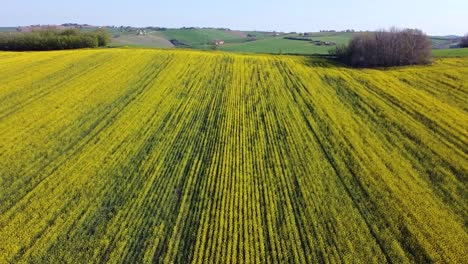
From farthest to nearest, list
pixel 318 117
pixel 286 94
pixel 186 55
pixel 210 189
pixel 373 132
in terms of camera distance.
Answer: pixel 186 55
pixel 286 94
pixel 318 117
pixel 373 132
pixel 210 189

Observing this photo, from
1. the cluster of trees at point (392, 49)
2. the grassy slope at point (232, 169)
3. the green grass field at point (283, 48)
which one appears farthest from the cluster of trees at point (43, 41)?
the cluster of trees at point (392, 49)

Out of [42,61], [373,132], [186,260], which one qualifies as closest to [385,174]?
[373,132]

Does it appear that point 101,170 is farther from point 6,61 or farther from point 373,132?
point 6,61

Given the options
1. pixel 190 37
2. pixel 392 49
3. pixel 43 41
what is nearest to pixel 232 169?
pixel 392 49

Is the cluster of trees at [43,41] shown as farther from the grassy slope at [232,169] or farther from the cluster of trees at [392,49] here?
the cluster of trees at [392,49]

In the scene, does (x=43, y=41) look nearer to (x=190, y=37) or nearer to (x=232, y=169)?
(x=232, y=169)

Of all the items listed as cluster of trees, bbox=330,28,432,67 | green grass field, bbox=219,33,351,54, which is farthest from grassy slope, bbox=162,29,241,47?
cluster of trees, bbox=330,28,432,67
